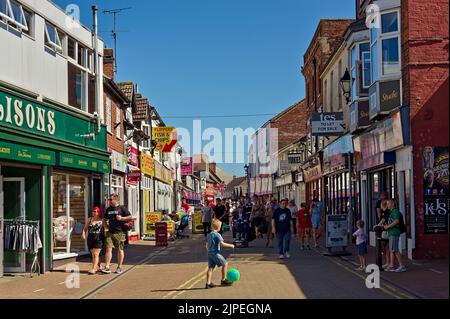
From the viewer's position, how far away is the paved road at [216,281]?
1212 centimetres

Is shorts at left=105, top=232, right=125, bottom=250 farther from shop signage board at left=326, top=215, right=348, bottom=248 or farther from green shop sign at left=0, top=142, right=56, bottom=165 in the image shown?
shop signage board at left=326, top=215, right=348, bottom=248

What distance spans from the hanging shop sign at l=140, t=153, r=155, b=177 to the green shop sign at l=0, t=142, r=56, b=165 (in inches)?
691

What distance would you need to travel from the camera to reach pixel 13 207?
663 inches

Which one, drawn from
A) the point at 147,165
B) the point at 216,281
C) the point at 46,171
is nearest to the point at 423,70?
the point at 216,281

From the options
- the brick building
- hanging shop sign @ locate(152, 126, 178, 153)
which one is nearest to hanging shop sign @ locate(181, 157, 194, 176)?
the brick building

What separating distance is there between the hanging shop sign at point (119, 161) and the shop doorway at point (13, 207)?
9.57 metres

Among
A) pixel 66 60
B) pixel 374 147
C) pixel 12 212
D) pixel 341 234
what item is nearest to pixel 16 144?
pixel 12 212

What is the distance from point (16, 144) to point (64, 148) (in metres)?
3.14

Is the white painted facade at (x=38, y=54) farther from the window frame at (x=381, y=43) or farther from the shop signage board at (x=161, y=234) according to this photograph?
the window frame at (x=381, y=43)

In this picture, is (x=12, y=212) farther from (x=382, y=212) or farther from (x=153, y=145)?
(x=153, y=145)

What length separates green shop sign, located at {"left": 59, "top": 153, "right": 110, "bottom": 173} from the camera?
60.3ft

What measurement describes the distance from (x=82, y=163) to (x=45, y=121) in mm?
2874
